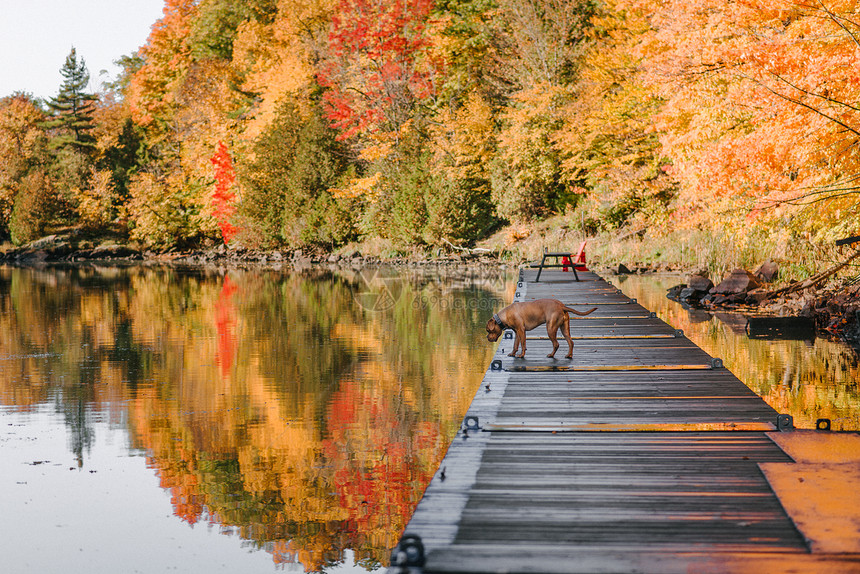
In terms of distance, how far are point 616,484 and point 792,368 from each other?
7.96 metres

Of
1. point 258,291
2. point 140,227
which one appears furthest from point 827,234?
point 140,227

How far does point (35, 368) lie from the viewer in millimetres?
12945

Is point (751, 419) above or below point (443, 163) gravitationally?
below

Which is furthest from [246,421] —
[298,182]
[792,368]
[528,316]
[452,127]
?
[298,182]

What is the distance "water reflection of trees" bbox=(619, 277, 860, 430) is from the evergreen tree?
55.6 meters

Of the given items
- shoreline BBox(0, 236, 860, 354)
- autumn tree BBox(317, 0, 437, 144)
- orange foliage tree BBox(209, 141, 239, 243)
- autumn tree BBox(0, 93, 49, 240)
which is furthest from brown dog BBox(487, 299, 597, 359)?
autumn tree BBox(0, 93, 49, 240)

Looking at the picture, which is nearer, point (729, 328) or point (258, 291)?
point (729, 328)

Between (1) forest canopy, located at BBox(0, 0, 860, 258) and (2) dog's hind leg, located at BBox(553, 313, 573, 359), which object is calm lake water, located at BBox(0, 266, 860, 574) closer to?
(2) dog's hind leg, located at BBox(553, 313, 573, 359)

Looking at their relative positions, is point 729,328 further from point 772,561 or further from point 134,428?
point 772,561

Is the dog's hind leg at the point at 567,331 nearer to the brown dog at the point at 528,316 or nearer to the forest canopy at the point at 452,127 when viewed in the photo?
the brown dog at the point at 528,316

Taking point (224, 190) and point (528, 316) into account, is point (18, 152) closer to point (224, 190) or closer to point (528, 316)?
point (224, 190)

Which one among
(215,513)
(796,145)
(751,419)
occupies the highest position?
(796,145)

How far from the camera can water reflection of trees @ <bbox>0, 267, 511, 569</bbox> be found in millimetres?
6480

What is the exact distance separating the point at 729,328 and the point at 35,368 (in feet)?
39.1
